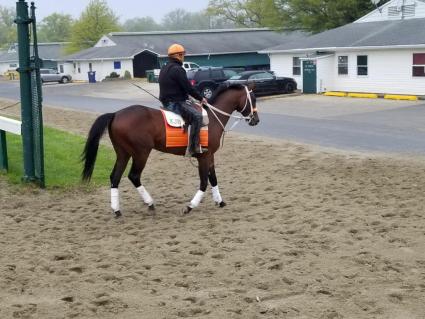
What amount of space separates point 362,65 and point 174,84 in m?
26.6

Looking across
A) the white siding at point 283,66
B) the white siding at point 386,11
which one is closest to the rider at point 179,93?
the white siding at point 283,66

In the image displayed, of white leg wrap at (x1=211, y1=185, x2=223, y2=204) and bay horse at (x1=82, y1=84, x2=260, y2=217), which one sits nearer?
bay horse at (x1=82, y1=84, x2=260, y2=217)

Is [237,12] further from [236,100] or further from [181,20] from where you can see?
[181,20]

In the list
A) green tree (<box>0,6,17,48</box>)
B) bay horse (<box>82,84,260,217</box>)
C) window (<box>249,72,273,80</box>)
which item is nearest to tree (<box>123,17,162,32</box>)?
green tree (<box>0,6,17,48</box>)

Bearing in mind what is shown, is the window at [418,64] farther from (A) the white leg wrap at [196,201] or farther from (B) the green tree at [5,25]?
(B) the green tree at [5,25]

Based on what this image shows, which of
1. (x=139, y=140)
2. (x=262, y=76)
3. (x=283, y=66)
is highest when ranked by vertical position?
(x=283, y=66)

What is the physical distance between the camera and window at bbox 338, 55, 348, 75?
115 ft

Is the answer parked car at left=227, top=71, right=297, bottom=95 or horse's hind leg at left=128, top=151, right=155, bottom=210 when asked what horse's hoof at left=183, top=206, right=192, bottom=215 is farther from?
parked car at left=227, top=71, right=297, bottom=95

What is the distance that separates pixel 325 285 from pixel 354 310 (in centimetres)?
66

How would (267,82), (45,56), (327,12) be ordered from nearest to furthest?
(267,82), (327,12), (45,56)

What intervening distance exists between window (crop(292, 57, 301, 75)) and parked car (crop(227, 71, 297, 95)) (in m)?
1.87

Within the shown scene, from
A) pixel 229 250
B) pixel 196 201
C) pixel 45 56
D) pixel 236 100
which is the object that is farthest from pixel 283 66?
pixel 45 56

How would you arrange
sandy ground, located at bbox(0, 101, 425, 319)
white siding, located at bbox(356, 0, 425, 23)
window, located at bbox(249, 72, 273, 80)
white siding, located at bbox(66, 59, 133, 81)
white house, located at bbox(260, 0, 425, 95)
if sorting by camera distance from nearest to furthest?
sandy ground, located at bbox(0, 101, 425, 319)
white house, located at bbox(260, 0, 425, 95)
window, located at bbox(249, 72, 273, 80)
white siding, located at bbox(356, 0, 425, 23)
white siding, located at bbox(66, 59, 133, 81)

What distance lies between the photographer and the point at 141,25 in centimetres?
17775
